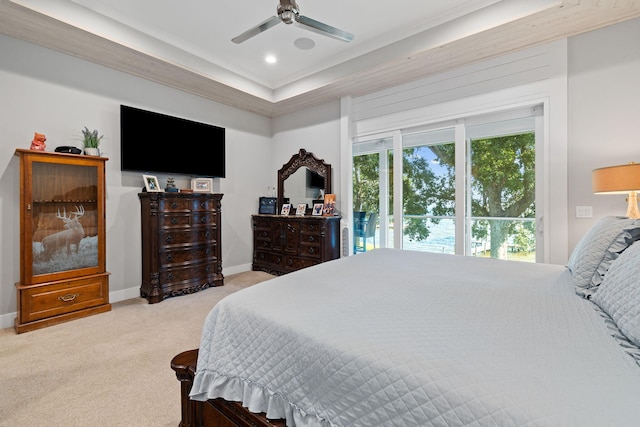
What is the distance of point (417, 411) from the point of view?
2.26 feet

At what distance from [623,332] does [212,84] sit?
419 centimetres

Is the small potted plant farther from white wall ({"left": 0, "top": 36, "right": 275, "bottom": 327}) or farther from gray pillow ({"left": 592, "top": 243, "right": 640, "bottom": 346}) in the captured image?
gray pillow ({"left": 592, "top": 243, "right": 640, "bottom": 346})

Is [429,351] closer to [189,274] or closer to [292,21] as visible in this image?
[292,21]

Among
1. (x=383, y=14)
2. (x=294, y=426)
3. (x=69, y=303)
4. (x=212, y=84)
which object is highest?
(x=383, y=14)

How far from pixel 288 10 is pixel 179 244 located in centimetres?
274

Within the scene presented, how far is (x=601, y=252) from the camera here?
1361 mm

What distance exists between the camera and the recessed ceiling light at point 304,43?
3279 millimetres

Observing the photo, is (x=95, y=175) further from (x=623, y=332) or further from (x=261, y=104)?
(x=623, y=332)

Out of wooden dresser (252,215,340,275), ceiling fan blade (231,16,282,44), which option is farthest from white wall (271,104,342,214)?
ceiling fan blade (231,16,282,44)

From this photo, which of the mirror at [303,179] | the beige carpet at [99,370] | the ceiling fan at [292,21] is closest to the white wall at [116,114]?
the beige carpet at [99,370]

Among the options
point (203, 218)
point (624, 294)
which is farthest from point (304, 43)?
point (624, 294)

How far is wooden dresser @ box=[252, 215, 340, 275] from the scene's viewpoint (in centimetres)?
412

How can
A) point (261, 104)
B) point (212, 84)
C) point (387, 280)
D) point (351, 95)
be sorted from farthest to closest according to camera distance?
point (261, 104)
point (351, 95)
point (212, 84)
point (387, 280)

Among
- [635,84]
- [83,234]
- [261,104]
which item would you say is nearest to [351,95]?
A: [261,104]
